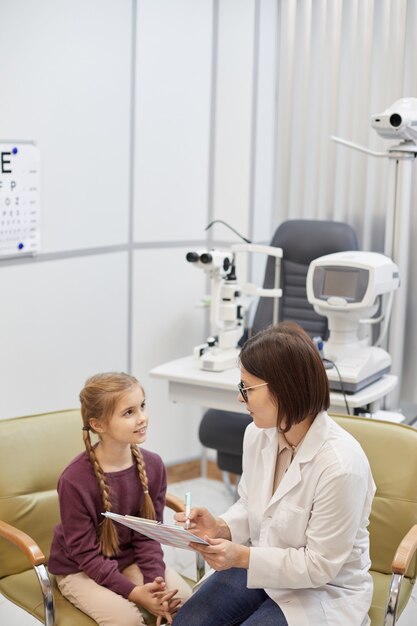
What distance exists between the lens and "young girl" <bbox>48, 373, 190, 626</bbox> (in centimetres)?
215

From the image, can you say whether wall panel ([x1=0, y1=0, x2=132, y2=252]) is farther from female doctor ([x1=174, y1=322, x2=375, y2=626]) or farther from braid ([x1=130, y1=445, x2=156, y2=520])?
female doctor ([x1=174, y1=322, x2=375, y2=626])

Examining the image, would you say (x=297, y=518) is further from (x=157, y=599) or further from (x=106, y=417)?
(x=106, y=417)

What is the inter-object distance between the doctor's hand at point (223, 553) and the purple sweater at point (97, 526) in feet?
1.08

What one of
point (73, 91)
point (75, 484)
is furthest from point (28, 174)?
point (75, 484)

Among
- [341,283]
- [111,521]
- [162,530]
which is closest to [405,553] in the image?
[162,530]

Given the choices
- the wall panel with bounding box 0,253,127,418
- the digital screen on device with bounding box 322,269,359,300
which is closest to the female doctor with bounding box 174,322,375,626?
→ the digital screen on device with bounding box 322,269,359,300

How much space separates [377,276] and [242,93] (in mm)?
1391

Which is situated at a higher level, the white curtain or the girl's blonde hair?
the white curtain

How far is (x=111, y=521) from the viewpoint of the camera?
2.22 m

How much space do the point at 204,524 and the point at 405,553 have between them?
0.46 metres

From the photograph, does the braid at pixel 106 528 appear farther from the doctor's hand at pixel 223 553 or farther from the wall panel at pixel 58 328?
the wall panel at pixel 58 328

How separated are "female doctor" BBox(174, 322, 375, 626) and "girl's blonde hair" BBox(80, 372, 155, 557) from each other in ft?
0.80

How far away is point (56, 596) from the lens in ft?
7.33

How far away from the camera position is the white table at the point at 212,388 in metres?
3.13
